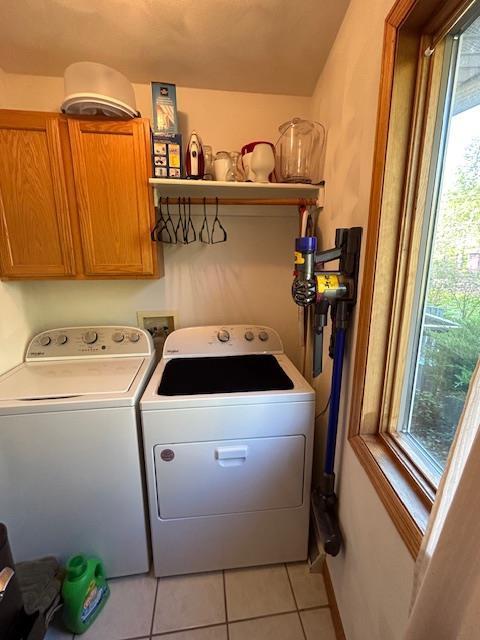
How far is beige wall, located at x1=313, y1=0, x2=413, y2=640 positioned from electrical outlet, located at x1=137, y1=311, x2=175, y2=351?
3.62 feet

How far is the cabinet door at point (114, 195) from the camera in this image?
4.40 feet

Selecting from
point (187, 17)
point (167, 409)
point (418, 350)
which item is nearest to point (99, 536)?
point (167, 409)

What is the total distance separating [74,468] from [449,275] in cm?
152

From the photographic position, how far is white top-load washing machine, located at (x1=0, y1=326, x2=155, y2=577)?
1140 mm

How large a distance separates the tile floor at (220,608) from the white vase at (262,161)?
1.96 metres

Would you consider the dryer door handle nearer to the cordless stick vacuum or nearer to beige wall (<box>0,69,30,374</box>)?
the cordless stick vacuum

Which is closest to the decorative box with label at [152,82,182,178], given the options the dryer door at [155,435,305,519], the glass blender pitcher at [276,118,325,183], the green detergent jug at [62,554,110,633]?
the glass blender pitcher at [276,118,325,183]

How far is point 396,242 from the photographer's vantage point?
2.95 feet

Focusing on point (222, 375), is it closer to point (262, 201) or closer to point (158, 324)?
point (158, 324)

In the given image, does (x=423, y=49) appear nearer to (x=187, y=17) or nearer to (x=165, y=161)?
(x=187, y=17)

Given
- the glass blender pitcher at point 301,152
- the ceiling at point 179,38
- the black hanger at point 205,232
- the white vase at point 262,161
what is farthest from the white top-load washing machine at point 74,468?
the ceiling at point 179,38

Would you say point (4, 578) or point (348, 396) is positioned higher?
point (348, 396)

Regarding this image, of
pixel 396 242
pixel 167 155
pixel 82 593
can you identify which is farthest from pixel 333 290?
pixel 82 593

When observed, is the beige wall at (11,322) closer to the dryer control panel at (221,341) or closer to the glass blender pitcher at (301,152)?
the dryer control panel at (221,341)
